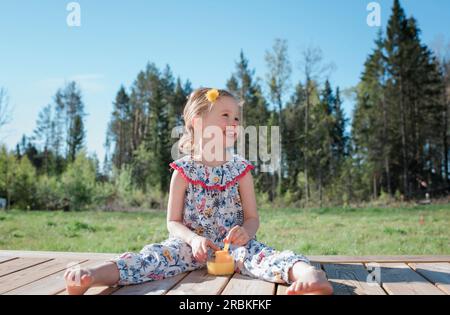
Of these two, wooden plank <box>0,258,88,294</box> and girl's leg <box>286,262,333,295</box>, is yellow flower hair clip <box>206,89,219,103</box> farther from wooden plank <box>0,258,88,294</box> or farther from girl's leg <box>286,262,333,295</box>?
wooden plank <box>0,258,88,294</box>

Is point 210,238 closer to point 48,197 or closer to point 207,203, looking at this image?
point 207,203

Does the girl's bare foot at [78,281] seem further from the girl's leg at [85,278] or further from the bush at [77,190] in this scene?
→ the bush at [77,190]

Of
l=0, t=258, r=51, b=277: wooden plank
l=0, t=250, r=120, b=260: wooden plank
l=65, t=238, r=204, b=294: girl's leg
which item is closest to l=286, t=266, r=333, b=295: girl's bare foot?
l=65, t=238, r=204, b=294: girl's leg

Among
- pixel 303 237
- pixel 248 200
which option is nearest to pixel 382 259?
pixel 248 200

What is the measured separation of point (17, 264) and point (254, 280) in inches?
54.8

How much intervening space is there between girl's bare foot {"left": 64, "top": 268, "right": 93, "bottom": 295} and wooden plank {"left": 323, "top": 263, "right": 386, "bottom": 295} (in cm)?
100

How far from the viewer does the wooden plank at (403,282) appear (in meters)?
1.71

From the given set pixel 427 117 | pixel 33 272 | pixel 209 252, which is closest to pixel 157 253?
pixel 209 252

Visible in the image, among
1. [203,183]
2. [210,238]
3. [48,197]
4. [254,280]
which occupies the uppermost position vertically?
[203,183]

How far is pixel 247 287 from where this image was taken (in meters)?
1.78

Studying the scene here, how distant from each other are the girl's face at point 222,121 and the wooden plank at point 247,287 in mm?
793

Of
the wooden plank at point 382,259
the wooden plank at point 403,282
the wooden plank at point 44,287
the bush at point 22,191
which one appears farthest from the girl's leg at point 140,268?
the bush at point 22,191

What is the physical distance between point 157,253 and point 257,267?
1.64 feet
